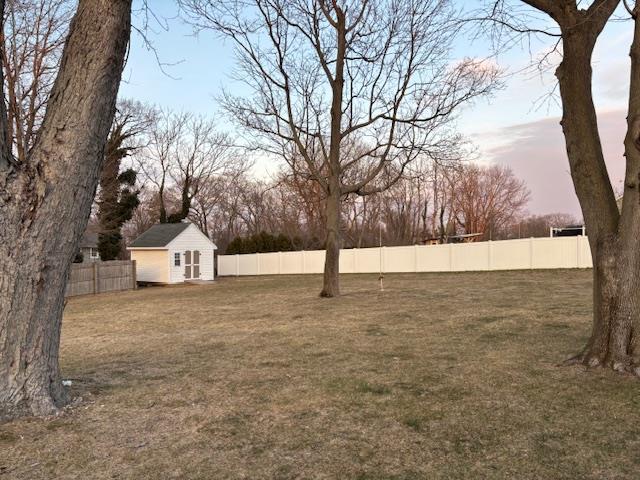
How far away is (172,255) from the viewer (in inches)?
1127

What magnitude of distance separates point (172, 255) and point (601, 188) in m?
25.7

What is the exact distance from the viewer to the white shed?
93.9 feet

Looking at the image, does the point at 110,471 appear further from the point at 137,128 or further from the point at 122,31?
the point at 137,128

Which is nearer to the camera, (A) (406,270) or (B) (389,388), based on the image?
(B) (389,388)

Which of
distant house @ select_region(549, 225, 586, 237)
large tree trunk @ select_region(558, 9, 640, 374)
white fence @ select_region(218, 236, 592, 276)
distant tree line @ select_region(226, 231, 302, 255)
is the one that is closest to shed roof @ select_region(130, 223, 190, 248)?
white fence @ select_region(218, 236, 592, 276)

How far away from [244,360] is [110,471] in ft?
11.3

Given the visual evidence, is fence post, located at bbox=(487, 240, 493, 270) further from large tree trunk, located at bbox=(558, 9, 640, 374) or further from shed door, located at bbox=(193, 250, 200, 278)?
large tree trunk, located at bbox=(558, 9, 640, 374)

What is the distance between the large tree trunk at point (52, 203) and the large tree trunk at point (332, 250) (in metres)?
11.3

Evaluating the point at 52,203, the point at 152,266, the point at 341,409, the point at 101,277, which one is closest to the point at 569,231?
the point at 152,266

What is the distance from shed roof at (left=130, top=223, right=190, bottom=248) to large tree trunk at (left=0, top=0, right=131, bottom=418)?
24667 mm

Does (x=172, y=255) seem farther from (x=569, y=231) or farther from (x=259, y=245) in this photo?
(x=569, y=231)

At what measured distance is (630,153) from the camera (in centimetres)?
528

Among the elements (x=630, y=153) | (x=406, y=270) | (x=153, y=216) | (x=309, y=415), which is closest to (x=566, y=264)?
(x=406, y=270)

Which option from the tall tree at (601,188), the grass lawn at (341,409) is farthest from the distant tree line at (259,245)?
the tall tree at (601,188)
